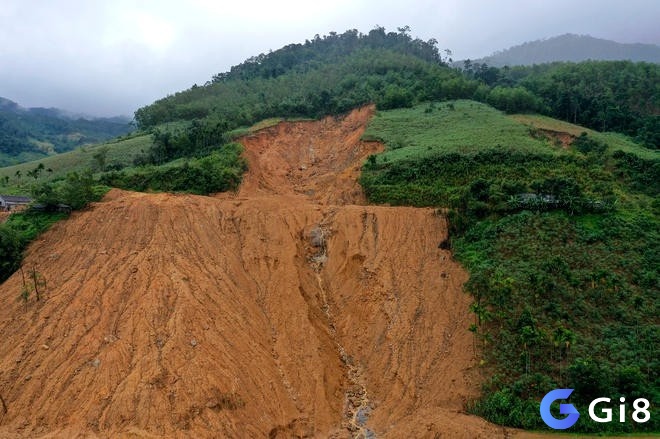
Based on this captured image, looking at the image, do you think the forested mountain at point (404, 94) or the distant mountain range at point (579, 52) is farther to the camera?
the distant mountain range at point (579, 52)

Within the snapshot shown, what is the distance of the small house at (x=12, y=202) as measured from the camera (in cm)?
3556

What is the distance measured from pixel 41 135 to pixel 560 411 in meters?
126

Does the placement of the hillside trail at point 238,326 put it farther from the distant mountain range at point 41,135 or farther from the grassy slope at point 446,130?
the distant mountain range at point 41,135

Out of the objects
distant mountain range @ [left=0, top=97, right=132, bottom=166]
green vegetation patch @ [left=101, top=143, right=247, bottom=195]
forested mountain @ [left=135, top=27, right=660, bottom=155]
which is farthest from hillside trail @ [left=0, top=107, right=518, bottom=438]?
distant mountain range @ [left=0, top=97, right=132, bottom=166]

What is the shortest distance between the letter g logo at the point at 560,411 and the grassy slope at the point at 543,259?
35 cm

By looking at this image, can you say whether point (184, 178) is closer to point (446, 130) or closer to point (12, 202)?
point (12, 202)

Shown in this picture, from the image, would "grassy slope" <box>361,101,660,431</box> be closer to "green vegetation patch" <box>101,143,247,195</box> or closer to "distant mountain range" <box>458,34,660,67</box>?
"green vegetation patch" <box>101,143,247,195</box>

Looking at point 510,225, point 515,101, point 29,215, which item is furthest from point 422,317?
point 515,101

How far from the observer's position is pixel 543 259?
26906 millimetres

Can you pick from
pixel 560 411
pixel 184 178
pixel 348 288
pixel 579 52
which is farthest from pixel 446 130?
pixel 579 52

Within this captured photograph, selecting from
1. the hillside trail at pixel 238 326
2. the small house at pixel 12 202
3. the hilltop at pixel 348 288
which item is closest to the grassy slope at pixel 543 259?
the hilltop at pixel 348 288

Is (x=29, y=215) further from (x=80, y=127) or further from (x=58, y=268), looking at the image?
(x=80, y=127)

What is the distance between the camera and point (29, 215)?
32062 millimetres

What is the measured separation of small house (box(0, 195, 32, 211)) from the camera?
35.6 metres
